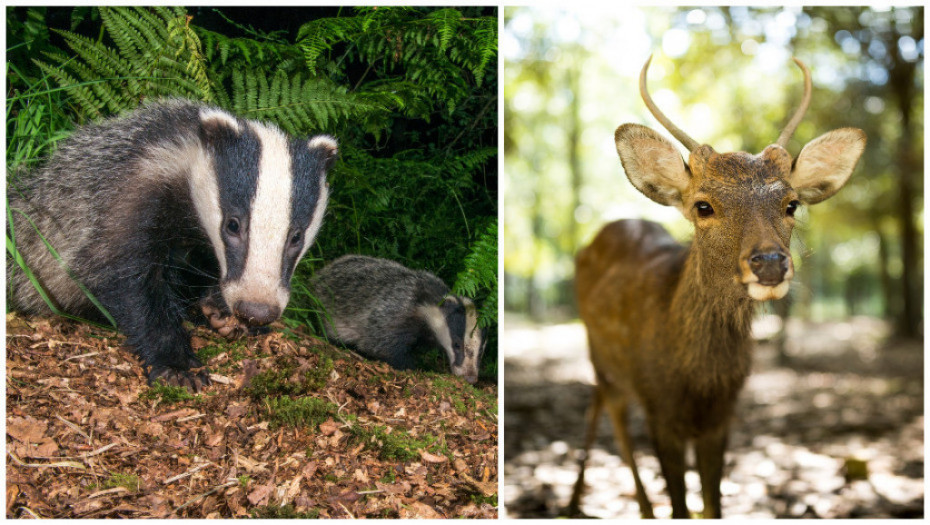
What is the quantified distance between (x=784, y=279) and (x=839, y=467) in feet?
10.9

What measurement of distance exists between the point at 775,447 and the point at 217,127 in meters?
4.27

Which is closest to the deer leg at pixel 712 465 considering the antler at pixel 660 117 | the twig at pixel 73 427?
the antler at pixel 660 117

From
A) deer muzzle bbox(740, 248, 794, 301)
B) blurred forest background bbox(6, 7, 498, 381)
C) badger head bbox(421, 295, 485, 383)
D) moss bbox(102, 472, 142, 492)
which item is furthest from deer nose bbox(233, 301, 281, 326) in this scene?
deer muzzle bbox(740, 248, 794, 301)

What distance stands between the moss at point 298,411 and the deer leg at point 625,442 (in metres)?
1.78

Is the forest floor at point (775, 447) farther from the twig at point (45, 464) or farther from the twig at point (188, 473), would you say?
the twig at point (45, 464)

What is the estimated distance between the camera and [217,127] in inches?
80.3

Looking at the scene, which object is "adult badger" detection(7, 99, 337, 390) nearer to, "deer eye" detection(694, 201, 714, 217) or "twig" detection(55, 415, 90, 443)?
"twig" detection(55, 415, 90, 443)

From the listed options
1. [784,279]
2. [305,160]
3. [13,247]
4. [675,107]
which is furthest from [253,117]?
[675,107]

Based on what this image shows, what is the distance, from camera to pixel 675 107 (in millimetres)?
5172

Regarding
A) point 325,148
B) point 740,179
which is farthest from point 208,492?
point 740,179

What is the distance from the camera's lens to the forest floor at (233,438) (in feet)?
5.77

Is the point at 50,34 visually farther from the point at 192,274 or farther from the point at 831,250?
the point at 831,250

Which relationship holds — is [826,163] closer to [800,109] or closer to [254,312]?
[800,109]

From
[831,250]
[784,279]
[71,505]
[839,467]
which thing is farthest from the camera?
[831,250]
